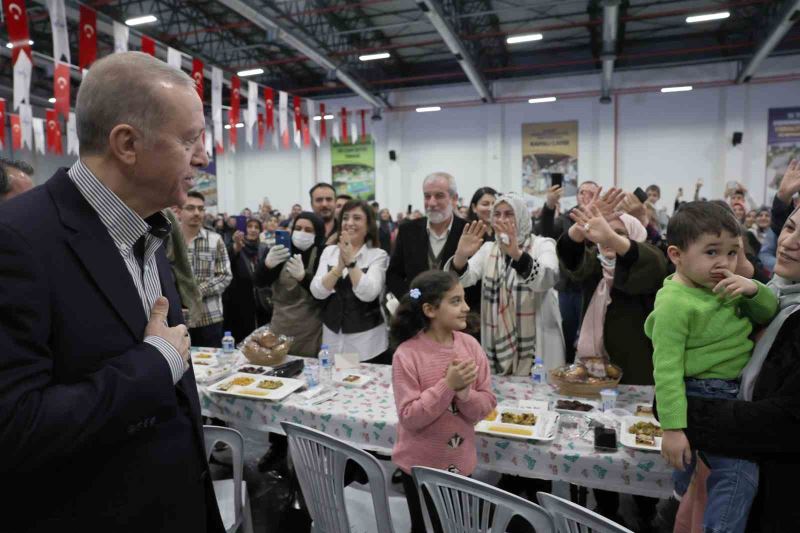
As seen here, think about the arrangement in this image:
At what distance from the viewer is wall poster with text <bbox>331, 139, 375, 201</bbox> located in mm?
15102

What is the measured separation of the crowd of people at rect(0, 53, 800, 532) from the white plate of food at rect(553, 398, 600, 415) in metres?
0.29

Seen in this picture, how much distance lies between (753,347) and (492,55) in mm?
12674

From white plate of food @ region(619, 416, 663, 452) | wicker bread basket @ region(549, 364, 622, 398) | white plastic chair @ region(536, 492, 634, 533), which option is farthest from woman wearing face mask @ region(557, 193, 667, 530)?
white plastic chair @ region(536, 492, 634, 533)

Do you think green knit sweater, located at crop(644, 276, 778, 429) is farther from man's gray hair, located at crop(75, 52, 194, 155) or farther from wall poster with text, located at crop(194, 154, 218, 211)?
wall poster with text, located at crop(194, 154, 218, 211)

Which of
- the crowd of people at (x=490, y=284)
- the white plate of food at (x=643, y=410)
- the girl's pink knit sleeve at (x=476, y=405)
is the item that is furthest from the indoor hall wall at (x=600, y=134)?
the girl's pink knit sleeve at (x=476, y=405)

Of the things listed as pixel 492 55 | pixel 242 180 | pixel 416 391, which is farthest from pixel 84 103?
pixel 242 180

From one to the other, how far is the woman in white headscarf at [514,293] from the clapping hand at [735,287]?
1338 millimetres

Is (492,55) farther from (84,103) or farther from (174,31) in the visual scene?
(84,103)

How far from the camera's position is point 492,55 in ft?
42.1

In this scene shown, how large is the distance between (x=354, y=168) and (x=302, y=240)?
11939mm

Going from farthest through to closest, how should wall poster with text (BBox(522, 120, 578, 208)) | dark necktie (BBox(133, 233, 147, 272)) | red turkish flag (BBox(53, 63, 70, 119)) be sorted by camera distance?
wall poster with text (BBox(522, 120, 578, 208)), red turkish flag (BBox(53, 63, 70, 119)), dark necktie (BBox(133, 233, 147, 272))

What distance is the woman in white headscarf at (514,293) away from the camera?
9.20 ft

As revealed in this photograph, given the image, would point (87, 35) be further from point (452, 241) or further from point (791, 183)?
point (791, 183)

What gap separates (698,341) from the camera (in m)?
1.51
